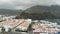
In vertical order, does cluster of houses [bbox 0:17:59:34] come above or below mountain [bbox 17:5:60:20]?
below

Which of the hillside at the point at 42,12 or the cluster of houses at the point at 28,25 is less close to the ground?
the hillside at the point at 42,12

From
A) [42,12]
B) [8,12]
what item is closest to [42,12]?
[42,12]

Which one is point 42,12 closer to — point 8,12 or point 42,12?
point 42,12

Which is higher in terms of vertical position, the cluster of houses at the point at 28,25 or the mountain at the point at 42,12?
the mountain at the point at 42,12

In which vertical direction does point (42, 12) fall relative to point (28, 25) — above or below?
above

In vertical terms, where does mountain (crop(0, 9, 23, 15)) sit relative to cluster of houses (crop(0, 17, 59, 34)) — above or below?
above

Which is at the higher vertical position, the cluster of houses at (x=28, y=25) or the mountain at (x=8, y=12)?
the mountain at (x=8, y=12)

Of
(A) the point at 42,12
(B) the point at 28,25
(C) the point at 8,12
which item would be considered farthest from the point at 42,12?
(C) the point at 8,12

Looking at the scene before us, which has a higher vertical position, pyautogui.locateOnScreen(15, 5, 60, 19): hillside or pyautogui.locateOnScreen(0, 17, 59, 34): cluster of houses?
pyautogui.locateOnScreen(15, 5, 60, 19): hillside
